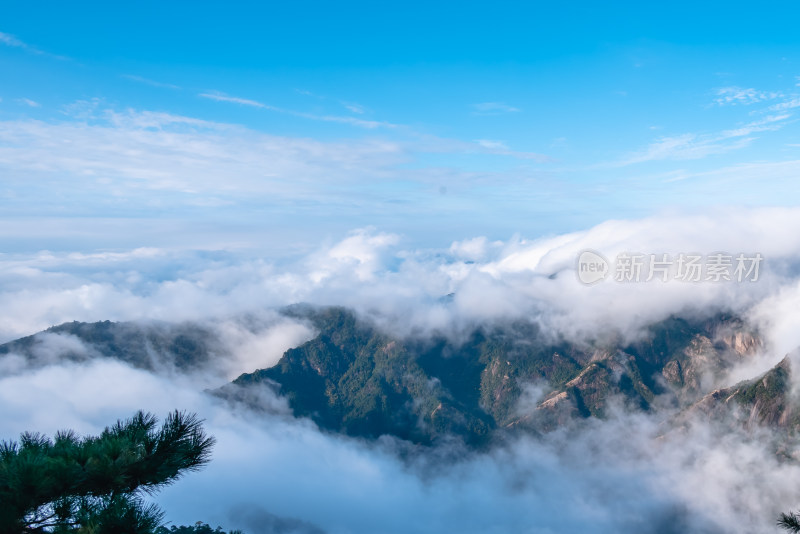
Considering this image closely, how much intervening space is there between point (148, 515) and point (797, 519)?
20.2 meters

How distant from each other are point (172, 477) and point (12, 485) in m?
3.75

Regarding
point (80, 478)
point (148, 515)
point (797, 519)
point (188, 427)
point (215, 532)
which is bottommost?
point (215, 532)

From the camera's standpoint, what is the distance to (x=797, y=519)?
1691 centimetres

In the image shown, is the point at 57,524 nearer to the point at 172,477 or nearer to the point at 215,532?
the point at 172,477

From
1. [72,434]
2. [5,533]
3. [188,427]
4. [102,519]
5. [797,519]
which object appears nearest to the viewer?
[5,533]

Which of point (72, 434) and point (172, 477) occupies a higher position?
point (72, 434)

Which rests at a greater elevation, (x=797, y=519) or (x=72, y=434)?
(x=72, y=434)

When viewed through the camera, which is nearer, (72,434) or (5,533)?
(5,533)

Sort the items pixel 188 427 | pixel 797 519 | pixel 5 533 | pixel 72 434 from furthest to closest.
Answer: pixel 797 519, pixel 72 434, pixel 188 427, pixel 5 533

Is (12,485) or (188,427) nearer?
(12,485)

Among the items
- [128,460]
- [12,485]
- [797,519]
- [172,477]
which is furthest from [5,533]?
[797,519]

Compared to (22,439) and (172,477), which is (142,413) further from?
(22,439)

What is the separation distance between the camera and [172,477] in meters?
14.7

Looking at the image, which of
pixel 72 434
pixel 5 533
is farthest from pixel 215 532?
pixel 5 533
